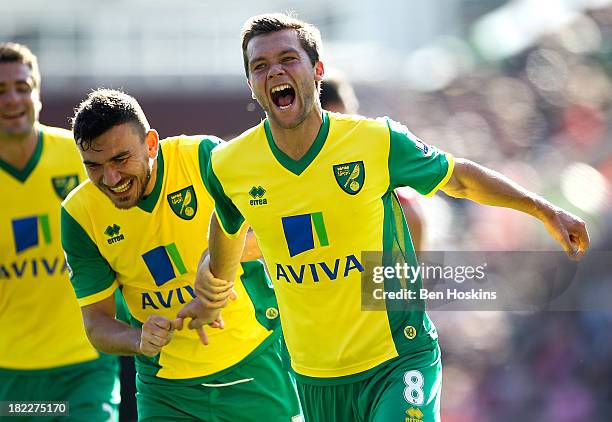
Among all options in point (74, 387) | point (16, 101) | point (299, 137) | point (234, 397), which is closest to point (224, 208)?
point (299, 137)

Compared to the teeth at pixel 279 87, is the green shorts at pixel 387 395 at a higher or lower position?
lower

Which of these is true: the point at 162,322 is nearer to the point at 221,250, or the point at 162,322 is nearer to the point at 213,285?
the point at 213,285

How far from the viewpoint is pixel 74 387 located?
6.42 meters

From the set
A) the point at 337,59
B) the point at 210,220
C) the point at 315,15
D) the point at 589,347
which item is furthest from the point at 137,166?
the point at 315,15

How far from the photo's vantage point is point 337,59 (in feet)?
52.5

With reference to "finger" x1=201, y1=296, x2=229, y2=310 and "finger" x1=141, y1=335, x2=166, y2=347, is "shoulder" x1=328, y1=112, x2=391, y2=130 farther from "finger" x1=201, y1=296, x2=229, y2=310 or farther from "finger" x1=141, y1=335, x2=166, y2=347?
"finger" x1=141, y1=335, x2=166, y2=347

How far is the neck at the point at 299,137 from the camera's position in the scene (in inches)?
193

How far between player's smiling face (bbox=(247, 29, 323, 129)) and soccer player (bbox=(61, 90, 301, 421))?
0.74 m

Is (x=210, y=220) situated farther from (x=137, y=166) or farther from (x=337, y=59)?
(x=337, y=59)

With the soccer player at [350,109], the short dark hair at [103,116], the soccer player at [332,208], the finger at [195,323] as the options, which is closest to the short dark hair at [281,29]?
the soccer player at [332,208]

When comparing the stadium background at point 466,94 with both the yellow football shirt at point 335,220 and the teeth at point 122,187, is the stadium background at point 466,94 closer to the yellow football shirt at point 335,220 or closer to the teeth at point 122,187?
the teeth at point 122,187

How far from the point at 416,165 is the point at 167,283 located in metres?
1.43

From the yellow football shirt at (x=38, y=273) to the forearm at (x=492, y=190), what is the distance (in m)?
2.50

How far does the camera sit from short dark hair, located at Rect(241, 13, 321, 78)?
486cm
